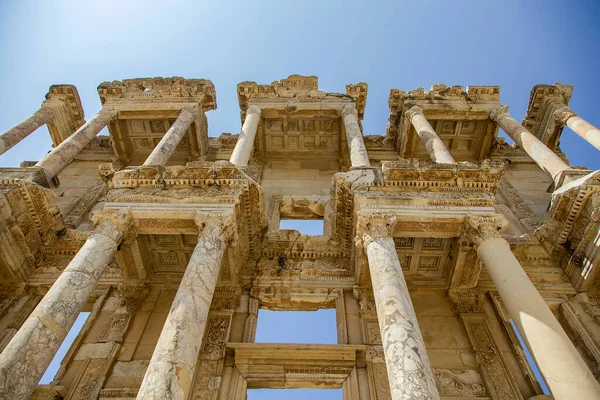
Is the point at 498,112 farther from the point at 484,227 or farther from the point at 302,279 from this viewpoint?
the point at 302,279

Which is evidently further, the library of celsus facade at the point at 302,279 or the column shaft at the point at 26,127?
the column shaft at the point at 26,127

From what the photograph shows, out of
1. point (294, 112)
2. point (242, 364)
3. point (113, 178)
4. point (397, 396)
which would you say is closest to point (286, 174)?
point (294, 112)

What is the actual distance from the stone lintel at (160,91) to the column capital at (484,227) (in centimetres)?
1143

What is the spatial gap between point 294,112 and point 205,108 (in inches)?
153

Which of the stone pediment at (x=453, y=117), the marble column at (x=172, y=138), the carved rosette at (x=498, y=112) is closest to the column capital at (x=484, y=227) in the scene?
the stone pediment at (x=453, y=117)

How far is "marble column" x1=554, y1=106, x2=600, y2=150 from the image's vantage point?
12852 millimetres

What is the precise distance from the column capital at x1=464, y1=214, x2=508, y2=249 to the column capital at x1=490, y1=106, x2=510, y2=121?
8053 mm

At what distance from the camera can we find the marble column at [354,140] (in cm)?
1213

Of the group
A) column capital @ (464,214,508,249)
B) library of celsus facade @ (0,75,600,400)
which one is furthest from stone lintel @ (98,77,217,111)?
column capital @ (464,214,508,249)

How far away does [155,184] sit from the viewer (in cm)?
1028

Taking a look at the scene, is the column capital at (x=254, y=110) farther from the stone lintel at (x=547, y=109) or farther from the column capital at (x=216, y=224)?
the stone lintel at (x=547, y=109)

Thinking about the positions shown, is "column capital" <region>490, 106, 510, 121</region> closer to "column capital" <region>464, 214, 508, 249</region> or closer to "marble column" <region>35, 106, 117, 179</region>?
"column capital" <region>464, 214, 508, 249</region>

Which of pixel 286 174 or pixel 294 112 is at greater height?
pixel 294 112

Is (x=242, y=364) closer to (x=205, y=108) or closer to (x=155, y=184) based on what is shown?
(x=155, y=184)
